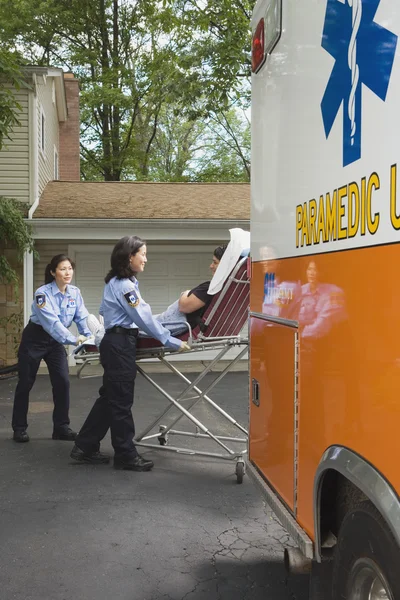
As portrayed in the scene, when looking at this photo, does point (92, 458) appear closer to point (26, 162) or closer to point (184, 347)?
point (184, 347)

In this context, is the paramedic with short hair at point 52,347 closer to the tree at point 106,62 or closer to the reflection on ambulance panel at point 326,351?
the reflection on ambulance panel at point 326,351

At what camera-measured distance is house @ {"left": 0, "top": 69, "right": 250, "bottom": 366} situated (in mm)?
11992

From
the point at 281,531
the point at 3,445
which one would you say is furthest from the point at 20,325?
the point at 281,531

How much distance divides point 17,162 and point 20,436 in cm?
750

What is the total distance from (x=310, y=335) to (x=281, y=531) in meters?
2.22

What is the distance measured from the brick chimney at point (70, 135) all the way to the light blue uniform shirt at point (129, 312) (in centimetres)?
1586

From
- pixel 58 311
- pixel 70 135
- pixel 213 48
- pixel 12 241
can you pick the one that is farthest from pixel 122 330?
pixel 70 135

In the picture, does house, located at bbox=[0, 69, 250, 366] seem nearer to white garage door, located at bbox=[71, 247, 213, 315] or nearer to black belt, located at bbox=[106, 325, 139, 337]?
white garage door, located at bbox=[71, 247, 213, 315]

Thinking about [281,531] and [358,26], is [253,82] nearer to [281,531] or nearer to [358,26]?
[358,26]

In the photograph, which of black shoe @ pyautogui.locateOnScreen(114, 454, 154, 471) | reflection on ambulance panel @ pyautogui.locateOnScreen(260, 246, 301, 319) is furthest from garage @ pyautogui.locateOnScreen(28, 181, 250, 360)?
reflection on ambulance panel @ pyautogui.locateOnScreen(260, 246, 301, 319)

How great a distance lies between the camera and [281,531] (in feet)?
13.7

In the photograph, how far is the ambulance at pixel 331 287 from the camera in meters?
1.79

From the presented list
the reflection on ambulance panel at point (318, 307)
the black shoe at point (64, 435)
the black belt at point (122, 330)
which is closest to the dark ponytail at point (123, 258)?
the black belt at point (122, 330)

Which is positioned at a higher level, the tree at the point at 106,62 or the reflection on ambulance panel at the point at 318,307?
the tree at the point at 106,62
